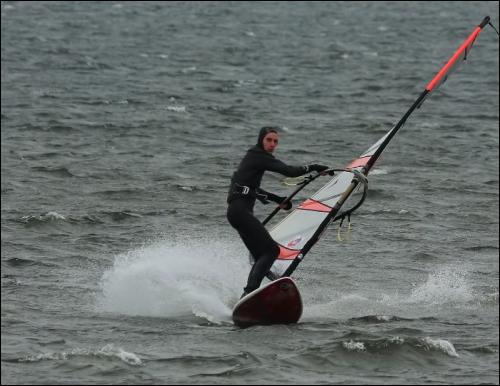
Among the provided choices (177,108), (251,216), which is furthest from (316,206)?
(177,108)

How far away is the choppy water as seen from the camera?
11328 mm

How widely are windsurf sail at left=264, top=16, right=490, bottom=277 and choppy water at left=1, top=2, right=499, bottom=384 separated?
76 centimetres

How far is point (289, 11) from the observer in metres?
72.3

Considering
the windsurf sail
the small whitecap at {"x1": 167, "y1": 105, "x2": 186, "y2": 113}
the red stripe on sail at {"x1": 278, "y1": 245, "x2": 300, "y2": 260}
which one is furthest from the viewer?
the small whitecap at {"x1": 167, "y1": 105, "x2": 186, "y2": 113}

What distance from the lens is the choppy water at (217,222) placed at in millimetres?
11328

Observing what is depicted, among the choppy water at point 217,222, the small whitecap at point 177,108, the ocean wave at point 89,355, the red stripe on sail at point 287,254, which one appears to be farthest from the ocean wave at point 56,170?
the ocean wave at point 89,355

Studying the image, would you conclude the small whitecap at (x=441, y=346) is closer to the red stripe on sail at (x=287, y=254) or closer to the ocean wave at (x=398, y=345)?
the ocean wave at (x=398, y=345)

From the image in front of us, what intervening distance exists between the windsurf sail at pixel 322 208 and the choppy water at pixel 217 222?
0.76m

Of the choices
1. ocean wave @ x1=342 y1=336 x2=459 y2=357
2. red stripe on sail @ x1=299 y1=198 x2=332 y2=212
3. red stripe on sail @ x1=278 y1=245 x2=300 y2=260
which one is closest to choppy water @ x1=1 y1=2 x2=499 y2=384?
ocean wave @ x1=342 y1=336 x2=459 y2=357

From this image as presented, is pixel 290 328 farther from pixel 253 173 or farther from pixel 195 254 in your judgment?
pixel 195 254

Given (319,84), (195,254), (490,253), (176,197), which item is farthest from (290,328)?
(319,84)

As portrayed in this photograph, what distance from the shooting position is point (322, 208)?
14125 mm

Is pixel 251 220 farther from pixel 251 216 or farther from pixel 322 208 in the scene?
pixel 322 208

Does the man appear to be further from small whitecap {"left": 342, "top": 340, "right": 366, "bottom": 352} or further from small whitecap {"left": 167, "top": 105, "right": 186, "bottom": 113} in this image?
small whitecap {"left": 167, "top": 105, "right": 186, "bottom": 113}
